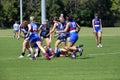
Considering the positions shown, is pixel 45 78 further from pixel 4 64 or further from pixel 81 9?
pixel 81 9

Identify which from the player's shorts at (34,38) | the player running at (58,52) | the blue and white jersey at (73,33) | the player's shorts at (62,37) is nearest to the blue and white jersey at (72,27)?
the blue and white jersey at (73,33)

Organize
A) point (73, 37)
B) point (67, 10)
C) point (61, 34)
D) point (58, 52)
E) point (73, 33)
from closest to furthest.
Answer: point (73, 37)
point (73, 33)
point (61, 34)
point (58, 52)
point (67, 10)

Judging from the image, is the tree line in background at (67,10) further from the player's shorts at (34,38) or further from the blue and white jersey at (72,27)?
the blue and white jersey at (72,27)

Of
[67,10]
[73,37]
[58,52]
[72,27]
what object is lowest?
[67,10]

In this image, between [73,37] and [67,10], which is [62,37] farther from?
[67,10]

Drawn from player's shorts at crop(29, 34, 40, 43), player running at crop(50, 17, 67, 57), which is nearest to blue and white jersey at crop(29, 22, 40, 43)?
player's shorts at crop(29, 34, 40, 43)

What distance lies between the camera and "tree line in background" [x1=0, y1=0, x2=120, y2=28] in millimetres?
100125

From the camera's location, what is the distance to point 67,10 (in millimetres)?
107062

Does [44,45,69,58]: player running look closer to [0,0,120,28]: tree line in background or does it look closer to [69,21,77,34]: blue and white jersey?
[69,21,77,34]: blue and white jersey

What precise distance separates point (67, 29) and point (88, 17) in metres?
86.1

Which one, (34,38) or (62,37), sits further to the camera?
(62,37)

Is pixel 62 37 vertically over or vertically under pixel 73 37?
under

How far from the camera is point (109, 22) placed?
378 ft

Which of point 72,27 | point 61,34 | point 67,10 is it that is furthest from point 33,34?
point 67,10
